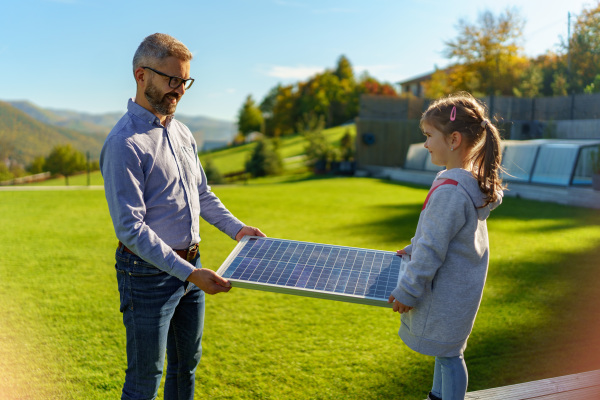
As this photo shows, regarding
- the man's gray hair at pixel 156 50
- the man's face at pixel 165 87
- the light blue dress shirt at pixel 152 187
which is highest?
the man's gray hair at pixel 156 50

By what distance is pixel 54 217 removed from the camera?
10281mm

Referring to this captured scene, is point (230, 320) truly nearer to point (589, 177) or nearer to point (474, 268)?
point (474, 268)

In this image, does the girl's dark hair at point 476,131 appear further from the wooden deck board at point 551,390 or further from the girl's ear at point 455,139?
the wooden deck board at point 551,390

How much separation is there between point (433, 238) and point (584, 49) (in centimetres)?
2395

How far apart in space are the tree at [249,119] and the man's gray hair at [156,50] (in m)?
70.7

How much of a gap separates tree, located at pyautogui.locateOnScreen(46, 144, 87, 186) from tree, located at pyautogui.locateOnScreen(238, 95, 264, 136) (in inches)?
2025

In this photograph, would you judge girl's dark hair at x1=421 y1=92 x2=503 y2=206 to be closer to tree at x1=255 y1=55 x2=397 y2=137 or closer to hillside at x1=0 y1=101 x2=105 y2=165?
hillside at x1=0 y1=101 x2=105 y2=165

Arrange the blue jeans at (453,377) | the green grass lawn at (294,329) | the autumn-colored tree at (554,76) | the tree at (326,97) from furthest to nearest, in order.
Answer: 1. the tree at (326,97)
2. the autumn-colored tree at (554,76)
3. the green grass lawn at (294,329)
4. the blue jeans at (453,377)

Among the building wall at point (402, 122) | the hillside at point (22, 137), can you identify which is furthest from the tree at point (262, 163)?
the hillside at point (22, 137)

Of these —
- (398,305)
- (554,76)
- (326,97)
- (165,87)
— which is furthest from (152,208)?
(326,97)

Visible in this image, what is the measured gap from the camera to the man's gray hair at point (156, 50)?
2139mm

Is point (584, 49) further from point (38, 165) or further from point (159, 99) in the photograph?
point (38, 165)

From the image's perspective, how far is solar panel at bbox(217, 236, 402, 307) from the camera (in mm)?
2205

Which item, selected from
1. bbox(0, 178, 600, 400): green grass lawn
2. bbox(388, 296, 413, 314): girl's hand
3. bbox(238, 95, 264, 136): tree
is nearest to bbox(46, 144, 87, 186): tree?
bbox(0, 178, 600, 400): green grass lawn
